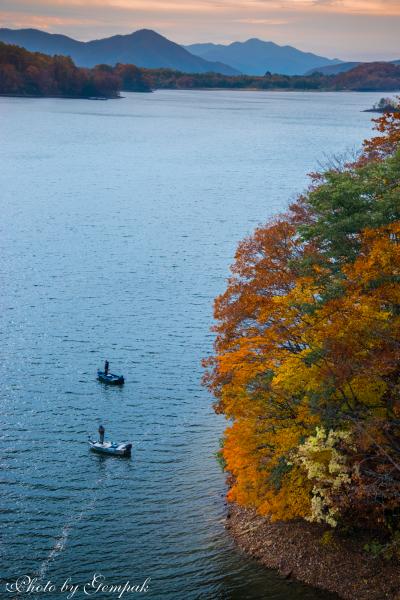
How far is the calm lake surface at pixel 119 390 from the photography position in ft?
112

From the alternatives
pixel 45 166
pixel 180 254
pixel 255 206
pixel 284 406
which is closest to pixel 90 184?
pixel 45 166

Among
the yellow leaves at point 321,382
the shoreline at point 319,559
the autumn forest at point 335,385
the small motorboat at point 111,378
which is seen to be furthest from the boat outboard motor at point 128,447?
the yellow leaves at point 321,382

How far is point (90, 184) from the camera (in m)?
134

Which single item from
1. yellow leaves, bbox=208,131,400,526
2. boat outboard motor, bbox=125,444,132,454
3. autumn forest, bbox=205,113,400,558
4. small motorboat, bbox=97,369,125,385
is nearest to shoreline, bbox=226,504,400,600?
autumn forest, bbox=205,113,400,558

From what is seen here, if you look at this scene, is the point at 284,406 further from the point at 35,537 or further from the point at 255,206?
the point at 255,206

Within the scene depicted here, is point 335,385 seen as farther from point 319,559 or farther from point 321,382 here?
point 319,559

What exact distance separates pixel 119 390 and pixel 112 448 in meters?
9.89

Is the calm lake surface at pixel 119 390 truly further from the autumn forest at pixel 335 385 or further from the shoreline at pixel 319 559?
the autumn forest at pixel 335 385

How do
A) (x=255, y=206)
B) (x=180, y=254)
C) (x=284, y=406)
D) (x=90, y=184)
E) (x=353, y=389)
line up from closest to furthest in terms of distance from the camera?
(x=353, y=389) → (x=284, y=406) → (x=180, y=254) → (x=255, y=206) → (x=90, y=184)

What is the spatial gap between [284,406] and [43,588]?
12727 millimetres

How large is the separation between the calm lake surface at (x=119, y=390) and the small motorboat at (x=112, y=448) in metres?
0.48

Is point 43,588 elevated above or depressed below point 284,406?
below

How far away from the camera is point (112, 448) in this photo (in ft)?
143

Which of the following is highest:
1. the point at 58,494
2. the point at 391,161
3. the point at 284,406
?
the point at 391,161
